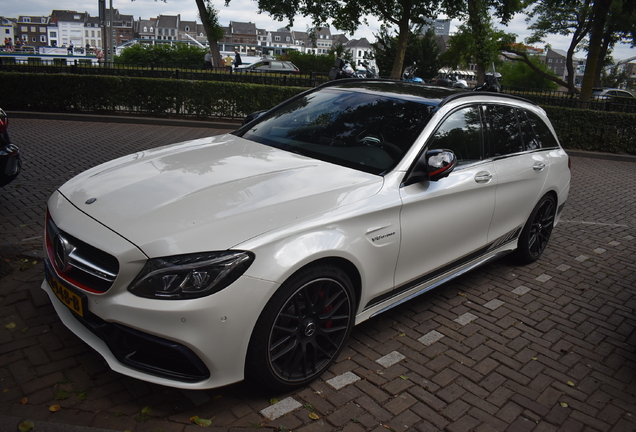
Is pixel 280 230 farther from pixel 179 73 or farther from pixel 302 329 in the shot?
pixel 179 73

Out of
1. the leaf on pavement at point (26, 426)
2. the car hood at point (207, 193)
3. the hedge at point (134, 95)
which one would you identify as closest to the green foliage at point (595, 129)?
the hedge at point (134, 95)

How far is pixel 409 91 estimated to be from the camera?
428 centimetres

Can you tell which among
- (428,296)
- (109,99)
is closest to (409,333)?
(428,296)

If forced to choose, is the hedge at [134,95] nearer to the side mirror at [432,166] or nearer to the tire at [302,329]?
the side mirror at [432,166]

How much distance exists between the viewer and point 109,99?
1342cm

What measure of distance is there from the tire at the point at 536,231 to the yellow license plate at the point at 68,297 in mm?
3966

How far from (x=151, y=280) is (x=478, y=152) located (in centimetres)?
278

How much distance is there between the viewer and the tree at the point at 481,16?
24.5 metres

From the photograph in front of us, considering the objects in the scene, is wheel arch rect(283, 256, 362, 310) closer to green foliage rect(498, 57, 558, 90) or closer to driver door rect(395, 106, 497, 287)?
driver door rect(395, 106, 497, 287)

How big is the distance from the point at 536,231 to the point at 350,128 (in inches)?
100

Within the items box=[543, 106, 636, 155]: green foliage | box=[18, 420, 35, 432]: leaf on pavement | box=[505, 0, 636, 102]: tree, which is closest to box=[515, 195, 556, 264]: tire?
box=[18, 420, 35, 432]: leaf on pavement

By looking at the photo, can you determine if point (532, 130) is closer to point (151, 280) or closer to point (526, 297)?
point (526, 297)

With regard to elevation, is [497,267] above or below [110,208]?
below

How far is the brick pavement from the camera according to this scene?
110 inches
